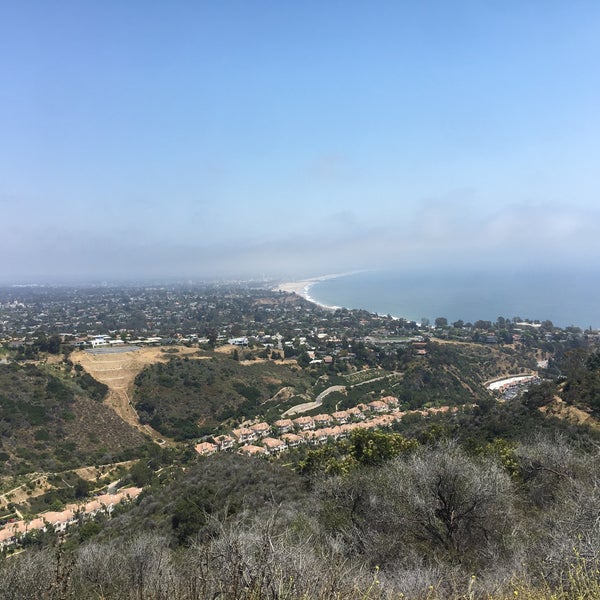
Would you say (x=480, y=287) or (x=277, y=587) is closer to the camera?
(x=277, y=587)

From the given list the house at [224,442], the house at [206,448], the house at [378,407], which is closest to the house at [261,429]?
the house at [224,442]

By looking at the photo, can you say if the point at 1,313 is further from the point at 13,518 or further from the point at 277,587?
the point at 277,587

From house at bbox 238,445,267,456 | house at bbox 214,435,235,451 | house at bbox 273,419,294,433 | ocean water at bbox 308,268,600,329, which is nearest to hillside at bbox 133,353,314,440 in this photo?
house at bbox 214,435,235,451

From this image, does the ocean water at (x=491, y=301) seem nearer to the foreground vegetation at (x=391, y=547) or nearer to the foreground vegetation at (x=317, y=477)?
the foreground vegetation at (x=317, y=477)

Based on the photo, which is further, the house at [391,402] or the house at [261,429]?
the house at [391,402]

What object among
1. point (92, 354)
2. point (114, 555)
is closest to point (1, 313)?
point (92, 354)
